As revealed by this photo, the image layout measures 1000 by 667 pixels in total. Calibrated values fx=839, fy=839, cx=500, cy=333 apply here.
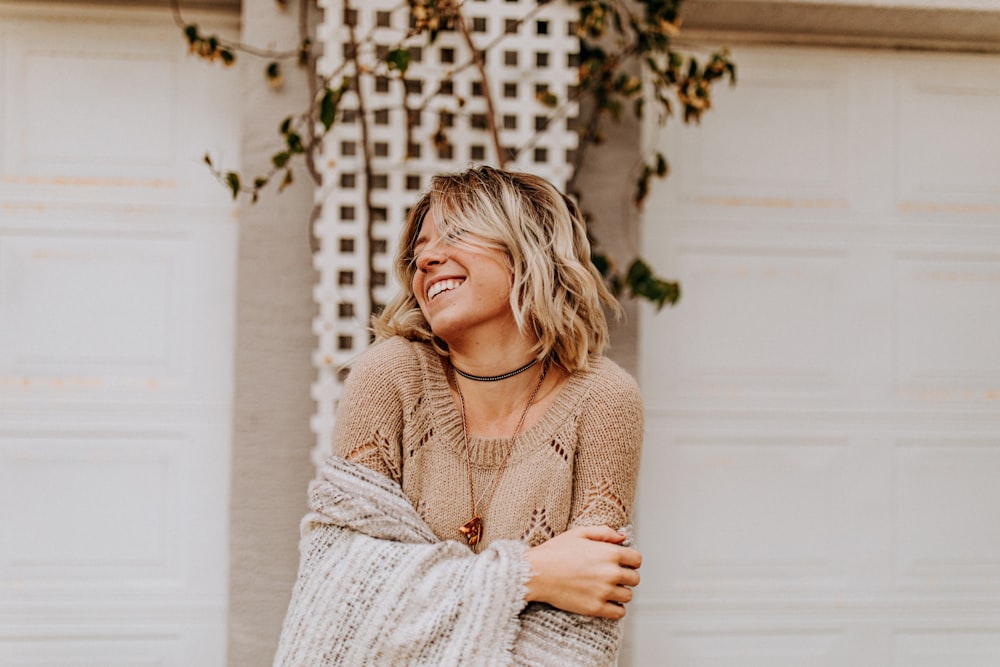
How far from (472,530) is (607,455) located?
0.91 feet

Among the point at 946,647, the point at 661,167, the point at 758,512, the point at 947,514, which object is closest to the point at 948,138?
the point at 661,167

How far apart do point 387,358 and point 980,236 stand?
7.20ft

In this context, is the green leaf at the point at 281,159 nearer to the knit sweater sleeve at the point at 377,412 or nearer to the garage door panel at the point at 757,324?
the knit sweater sleeve at the point at 377,412

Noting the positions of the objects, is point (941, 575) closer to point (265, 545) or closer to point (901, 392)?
point (901, 392)

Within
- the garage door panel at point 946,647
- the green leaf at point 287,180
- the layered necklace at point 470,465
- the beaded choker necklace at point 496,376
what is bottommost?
the garage door panel at point 946,647

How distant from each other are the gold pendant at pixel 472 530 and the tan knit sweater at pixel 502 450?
1 cm

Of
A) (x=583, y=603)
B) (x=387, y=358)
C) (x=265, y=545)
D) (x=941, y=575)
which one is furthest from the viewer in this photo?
(x=941, y=575)

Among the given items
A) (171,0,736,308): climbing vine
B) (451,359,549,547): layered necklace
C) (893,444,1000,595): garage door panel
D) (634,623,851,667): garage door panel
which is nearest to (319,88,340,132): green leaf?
(171,0,736,308): climbing vine

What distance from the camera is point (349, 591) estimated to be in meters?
1.41

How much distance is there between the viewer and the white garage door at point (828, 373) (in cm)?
268

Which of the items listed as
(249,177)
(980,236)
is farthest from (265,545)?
(980,236)

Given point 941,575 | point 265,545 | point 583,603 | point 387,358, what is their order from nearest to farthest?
1. point 583,603
2. point 387,358
3. point 265,545
4. point 941,575

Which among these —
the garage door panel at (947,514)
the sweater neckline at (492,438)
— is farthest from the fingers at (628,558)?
the garage door panel at (947,514)

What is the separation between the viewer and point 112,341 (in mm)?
2527
